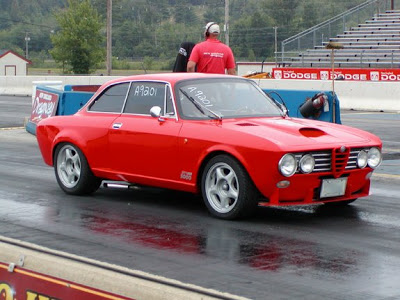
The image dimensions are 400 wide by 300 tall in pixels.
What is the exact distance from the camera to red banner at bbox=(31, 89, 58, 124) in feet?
55.2

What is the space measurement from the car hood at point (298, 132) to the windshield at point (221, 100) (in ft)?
0.82

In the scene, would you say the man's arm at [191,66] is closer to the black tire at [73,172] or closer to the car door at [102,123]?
the car door at [102,123]

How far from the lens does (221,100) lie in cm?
935

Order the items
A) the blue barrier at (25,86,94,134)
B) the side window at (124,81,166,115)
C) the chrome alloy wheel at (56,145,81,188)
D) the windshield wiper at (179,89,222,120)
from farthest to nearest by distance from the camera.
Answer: the blue barrier at (25,86,94,134)
the chrome alloy wheel at (56,145,81,188)
the side window at (124,81,166,115)
the windshield wiper at (179,89,222,120)

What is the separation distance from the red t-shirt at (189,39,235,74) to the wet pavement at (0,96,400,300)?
2720 millimetres

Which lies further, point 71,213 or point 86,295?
point 71,213

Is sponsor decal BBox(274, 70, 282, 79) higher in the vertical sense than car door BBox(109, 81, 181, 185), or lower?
higher

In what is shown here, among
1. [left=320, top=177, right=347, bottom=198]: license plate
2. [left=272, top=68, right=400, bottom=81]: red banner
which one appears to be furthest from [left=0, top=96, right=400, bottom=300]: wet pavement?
[left=272, top=68, right=400, bottom=81]: red banner

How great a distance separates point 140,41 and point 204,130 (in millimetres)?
108949

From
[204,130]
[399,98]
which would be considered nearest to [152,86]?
[204,130]

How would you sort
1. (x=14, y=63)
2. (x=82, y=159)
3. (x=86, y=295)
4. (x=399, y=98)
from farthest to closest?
(x=14, y=63) < (x=399, y=98) < (x=82, y=159) < (x=86, y=295)

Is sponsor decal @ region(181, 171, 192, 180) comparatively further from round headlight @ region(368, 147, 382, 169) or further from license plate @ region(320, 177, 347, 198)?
round headlight @ region(368, 147, 382, 169)

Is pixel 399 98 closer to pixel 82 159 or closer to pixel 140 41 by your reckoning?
pixel 82 159

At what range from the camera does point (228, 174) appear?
846 centimetres
